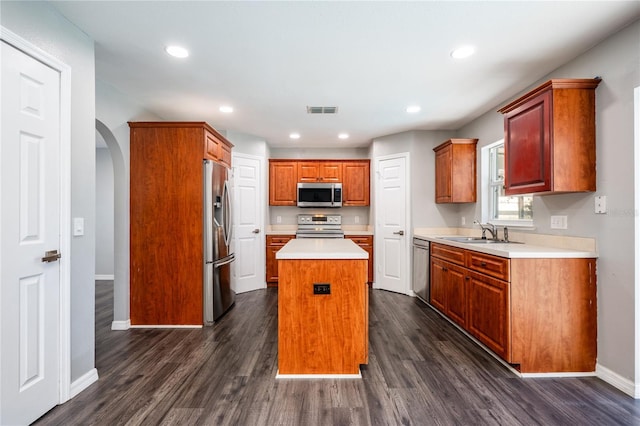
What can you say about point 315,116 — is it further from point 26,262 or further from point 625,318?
point 625,318

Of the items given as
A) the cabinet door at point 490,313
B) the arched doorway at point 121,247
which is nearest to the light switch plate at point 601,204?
the cabinet door at point 490,313

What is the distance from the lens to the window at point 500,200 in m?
3.13

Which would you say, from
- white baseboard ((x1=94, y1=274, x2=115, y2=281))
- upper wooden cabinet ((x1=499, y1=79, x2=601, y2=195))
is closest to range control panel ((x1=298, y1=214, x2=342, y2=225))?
upper wooden cabinet ((x1=499, y1=79, x2=601, y2=195))

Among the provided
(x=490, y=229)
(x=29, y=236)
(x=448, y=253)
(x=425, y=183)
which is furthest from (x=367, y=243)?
(x=29, y=236)

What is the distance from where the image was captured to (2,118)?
1504 millimetres

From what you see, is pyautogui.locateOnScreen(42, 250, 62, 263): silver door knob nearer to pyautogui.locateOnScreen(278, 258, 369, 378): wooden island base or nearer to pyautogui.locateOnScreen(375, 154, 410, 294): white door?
pyautogui.locateOnScreen(278, 258, 369, 378): wooden island base

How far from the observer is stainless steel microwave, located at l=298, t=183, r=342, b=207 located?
5188mm

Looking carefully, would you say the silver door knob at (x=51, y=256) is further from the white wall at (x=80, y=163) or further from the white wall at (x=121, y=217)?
the white wall at (x=121, y=217)

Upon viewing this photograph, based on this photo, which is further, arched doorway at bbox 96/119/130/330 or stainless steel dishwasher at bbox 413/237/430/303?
stainless steel dishwasher at bbox 413/237/430/303

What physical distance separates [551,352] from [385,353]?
1.23 meters

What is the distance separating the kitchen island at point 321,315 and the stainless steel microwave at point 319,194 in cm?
305

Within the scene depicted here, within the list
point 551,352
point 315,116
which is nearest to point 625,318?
point 551,352

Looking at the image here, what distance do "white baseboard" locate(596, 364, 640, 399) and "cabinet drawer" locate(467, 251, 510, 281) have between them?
89 cm

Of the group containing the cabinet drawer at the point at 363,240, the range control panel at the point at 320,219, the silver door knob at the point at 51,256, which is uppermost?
the range control panel at the point at 320,219
